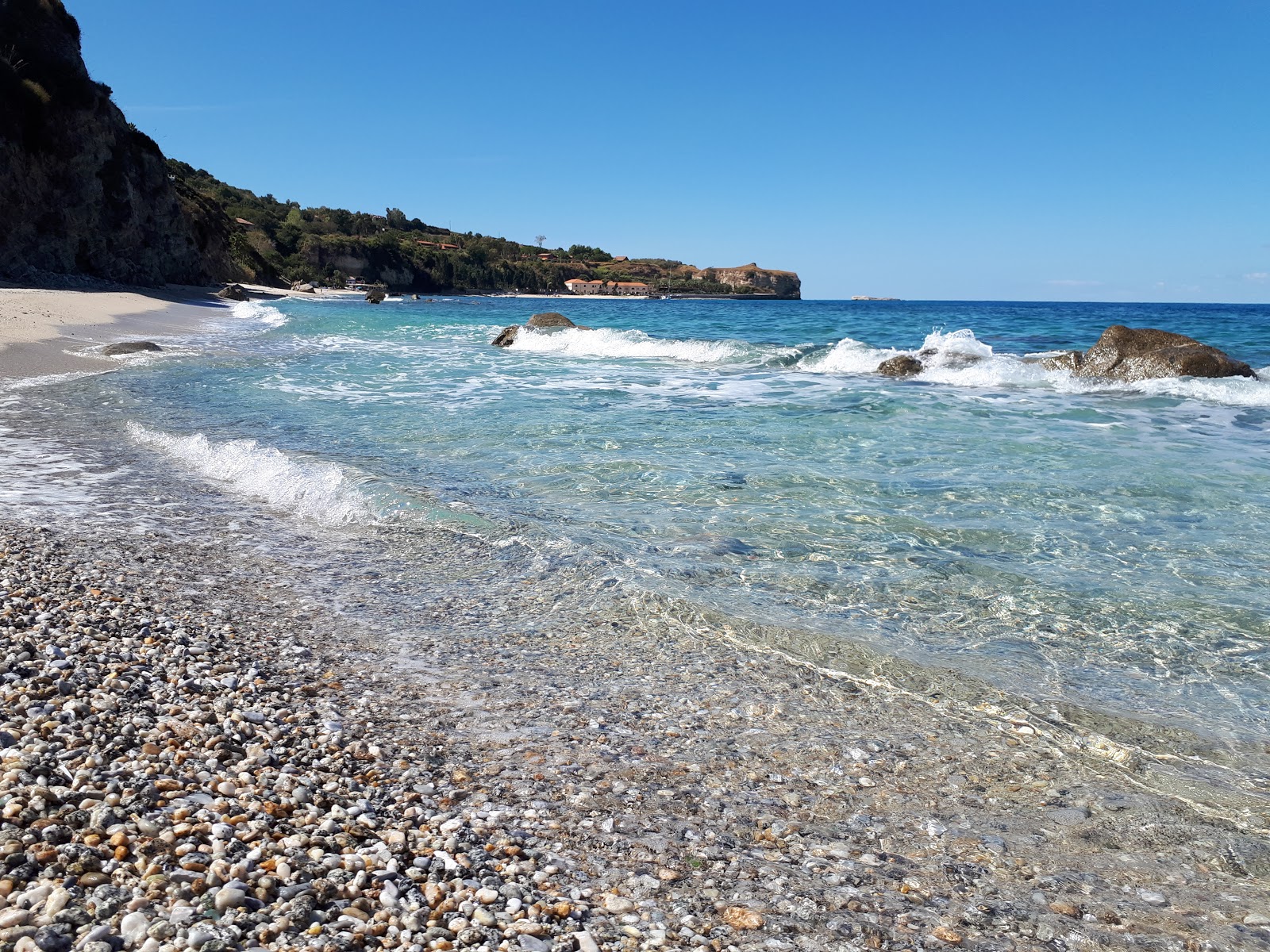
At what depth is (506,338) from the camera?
2681 centimetres

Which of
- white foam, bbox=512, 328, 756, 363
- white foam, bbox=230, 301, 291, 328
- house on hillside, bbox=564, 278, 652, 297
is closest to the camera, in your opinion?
white foam, bbox=512, 328, 756, 363

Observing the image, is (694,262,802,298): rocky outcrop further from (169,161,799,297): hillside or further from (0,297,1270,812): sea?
(0,297,1270,812): sea

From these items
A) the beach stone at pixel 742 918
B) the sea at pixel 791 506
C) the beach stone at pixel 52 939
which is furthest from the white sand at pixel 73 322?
the beach stone at pixel 742 918

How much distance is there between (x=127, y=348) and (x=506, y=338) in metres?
11.5

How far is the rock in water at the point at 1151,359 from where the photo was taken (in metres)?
15.5

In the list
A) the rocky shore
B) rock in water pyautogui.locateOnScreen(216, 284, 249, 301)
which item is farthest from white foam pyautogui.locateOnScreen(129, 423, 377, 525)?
rock in water pyautogui.locateOnScreen(216, 284, 249, 301)

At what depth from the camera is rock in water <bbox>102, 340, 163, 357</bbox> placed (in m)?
17.2

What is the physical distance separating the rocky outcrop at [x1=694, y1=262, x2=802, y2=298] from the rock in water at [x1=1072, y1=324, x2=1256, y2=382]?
5823 inches

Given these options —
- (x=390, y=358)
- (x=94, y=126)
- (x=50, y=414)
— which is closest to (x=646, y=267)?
(x=94, y=126)

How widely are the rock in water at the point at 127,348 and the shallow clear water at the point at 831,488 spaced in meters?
2.17

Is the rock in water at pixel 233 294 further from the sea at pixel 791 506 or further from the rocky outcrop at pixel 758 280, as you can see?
the rocky outcrop at pixel 758 280

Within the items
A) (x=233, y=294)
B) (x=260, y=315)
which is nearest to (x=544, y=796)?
(x=260, y=315)

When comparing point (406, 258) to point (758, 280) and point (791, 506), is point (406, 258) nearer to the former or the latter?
point (758, 280)

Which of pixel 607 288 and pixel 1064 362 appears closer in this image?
pixel 1064 362
